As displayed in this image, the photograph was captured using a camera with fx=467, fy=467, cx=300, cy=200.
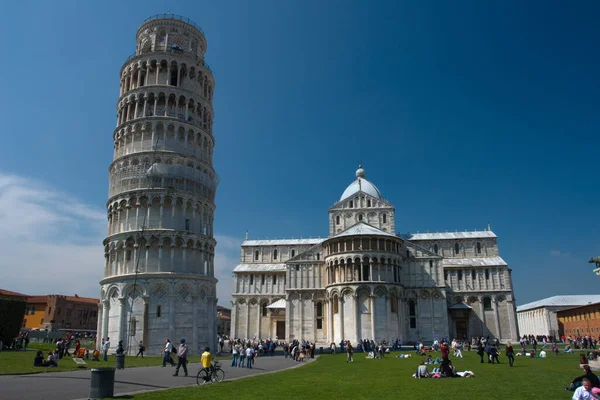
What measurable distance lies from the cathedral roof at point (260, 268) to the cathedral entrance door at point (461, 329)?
27329 mm

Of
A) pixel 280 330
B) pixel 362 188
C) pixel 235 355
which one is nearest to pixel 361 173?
pixel 362 188

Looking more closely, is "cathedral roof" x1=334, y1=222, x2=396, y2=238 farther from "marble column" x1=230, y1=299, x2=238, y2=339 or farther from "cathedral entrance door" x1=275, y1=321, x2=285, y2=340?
"marble column" x1=230, y1=299, x2=238, y2=339

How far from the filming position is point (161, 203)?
134 ft

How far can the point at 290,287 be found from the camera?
64875mm

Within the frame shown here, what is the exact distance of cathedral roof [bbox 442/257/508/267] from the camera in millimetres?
67438

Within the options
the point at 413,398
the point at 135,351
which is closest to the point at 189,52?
the point at 135,351

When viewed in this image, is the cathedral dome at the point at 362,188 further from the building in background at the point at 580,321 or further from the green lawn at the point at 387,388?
the green lawn at the point at 387,388

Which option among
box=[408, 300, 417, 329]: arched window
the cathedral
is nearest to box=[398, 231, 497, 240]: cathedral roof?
the cathedral

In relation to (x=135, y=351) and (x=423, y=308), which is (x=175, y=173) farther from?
(x=423, y=308)

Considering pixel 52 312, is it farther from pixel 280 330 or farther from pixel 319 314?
pixel 319 314

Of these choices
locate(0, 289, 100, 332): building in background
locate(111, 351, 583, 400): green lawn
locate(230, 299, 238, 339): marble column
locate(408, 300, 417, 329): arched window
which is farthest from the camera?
locate(0, 289, 100, 332): building in background

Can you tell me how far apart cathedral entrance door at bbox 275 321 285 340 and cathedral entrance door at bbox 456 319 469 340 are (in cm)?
2576

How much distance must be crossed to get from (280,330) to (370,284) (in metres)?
22.3

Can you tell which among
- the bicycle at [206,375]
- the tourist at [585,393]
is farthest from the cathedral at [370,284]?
the tourist at [585,393]
